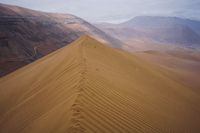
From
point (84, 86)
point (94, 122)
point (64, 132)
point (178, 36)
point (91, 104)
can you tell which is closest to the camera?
point (64, 132)

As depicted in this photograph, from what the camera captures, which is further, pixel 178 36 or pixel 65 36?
pixel 178 36

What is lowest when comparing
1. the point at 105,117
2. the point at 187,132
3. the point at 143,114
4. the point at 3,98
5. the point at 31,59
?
the point at 31,59

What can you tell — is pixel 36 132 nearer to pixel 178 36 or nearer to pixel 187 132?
pixel 187 132

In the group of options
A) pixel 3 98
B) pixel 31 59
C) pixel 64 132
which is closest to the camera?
pixel 64 132

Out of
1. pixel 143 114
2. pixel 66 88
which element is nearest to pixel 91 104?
pixel 66 88

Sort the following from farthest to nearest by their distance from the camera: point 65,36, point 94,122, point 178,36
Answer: point 178,36, point 65,36, point 94,122

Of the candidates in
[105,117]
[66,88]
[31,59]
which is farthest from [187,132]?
[31,59]

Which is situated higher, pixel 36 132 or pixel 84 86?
pixel 84 86

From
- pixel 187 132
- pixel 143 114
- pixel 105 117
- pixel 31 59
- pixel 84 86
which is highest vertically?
pixel 84 86

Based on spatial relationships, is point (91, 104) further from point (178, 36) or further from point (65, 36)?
point (178, 36)
